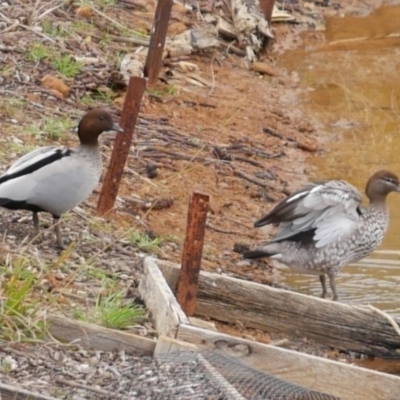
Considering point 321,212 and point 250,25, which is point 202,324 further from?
point 250,25

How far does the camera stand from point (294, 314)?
6.87 metres

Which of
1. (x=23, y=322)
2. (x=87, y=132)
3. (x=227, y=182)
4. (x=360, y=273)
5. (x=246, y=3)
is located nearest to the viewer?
(x=23, y=322)

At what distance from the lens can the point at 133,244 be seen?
7723 millimetres

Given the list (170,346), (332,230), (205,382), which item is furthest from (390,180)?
(205,382)

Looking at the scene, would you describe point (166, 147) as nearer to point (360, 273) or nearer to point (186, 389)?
point (360, 273)

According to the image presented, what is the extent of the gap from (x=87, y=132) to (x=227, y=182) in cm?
255

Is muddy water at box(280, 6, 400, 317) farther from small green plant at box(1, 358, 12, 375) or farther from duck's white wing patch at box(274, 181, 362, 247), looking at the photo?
small green plant at box(1, 358, 12, 375)

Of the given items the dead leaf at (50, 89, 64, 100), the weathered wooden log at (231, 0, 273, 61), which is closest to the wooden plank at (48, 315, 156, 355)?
the dead leaf at (50, 89, 64, 100)

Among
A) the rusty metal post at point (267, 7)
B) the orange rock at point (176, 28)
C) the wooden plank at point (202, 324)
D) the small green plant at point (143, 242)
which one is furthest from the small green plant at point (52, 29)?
the wooden plank at point (202, 324)

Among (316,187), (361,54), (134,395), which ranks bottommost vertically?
(134,395)

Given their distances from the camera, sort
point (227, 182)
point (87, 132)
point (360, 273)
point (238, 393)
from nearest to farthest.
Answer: point (238, 393), point (87, 132), point (360, 273), point (227, 182)

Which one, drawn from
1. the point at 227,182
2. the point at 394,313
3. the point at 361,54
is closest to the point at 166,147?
the point at 227,182

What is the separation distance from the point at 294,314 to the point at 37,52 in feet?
16.3

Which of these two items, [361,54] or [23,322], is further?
[361,54]
